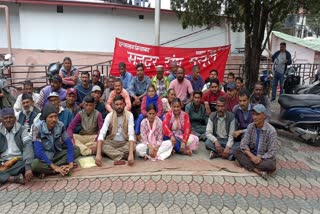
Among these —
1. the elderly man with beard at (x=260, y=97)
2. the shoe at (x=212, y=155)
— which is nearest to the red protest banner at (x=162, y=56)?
the elderly man with beard at (x=260, y=97)

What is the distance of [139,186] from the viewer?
4160mm

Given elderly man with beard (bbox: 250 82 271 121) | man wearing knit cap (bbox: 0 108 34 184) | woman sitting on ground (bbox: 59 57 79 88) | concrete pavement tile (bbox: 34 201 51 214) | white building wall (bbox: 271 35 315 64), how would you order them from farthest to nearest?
1. white building wall (bbox: 271 35 315 64)
2. woman sitting on ground (bbox: 59 57 79 88)
3. elderly man with beard (bbox: 250 82 271 121)
4. man wearing knit cap (bbox: 0 108 34 184)
5. concrete pavement tile (bbox: 34 201 51 214)

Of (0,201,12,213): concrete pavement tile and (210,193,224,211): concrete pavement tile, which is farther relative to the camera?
(210,193,224,211): concrete pavement tile

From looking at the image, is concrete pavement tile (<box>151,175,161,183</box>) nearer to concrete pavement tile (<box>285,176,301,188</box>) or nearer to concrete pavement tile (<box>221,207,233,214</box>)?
concrete pavement tile (<box>221,207,233,214</box>)

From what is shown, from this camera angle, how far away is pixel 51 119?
4312mm

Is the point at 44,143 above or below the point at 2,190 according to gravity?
above

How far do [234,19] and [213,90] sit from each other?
3524mm

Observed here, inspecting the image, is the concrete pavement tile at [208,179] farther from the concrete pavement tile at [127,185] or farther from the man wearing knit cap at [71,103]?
the man wearing knit cap at [71,103]

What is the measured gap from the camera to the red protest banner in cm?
844

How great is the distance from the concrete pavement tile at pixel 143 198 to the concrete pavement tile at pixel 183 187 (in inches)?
17.9

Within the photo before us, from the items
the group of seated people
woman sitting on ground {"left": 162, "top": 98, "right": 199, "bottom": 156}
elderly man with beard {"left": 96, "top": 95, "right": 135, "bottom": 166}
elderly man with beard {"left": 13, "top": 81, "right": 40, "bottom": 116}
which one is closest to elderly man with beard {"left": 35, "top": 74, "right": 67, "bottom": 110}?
the group of seated people

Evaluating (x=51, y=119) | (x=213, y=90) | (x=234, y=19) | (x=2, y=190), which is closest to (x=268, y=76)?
(x=234, y=19)

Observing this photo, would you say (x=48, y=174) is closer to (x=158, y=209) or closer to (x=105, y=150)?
(x=105, y=150)

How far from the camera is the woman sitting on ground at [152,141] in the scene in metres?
4.91
